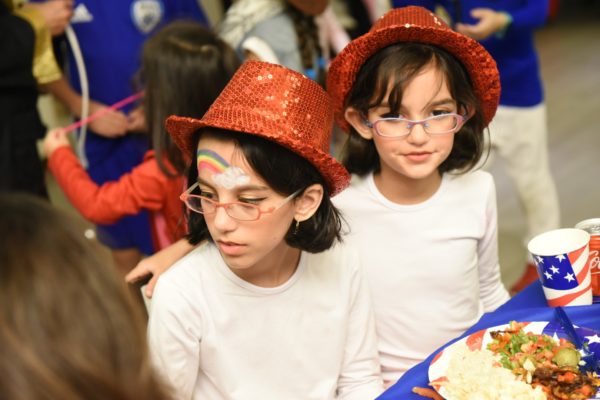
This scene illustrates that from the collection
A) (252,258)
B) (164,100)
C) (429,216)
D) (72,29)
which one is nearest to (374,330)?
(429,216)

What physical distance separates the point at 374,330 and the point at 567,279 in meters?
0.46

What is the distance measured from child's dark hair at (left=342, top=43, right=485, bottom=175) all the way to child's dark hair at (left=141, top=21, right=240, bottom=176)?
552 millimetres

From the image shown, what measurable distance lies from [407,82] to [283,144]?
361 mm

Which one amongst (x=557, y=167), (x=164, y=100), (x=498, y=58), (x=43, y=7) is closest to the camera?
(x=164, y=100)

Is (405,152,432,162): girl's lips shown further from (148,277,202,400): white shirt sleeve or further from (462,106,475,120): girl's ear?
(148,277,202,400): white shirt sleeve

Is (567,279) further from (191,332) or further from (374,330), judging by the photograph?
(191,332)

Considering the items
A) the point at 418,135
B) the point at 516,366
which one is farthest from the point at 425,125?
the point at 516,366

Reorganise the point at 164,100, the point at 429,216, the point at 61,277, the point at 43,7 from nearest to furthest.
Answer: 1. the point at 61,277
2. the point at 429,216
3. the point at 164,100
4. the point at 43,7

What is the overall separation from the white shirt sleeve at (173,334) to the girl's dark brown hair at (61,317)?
0.61 m

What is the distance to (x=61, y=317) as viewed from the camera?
799 mm

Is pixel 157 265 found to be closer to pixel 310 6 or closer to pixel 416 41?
pixel 416 41

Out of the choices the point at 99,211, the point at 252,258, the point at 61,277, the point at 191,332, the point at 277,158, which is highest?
the point at 61,277

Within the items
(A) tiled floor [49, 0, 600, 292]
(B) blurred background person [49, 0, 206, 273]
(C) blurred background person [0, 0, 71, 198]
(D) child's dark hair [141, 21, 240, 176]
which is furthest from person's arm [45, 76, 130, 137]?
(A) tiled floor [49, 0, 600, 292]

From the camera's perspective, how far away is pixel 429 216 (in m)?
1.81
